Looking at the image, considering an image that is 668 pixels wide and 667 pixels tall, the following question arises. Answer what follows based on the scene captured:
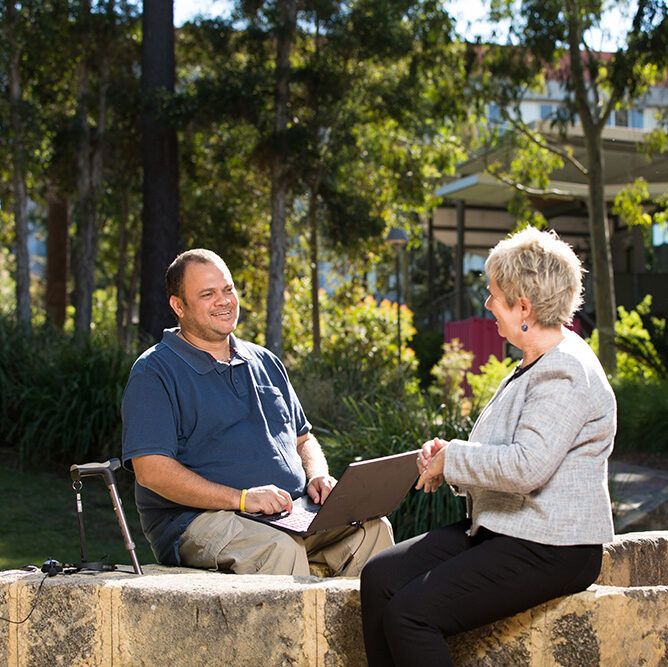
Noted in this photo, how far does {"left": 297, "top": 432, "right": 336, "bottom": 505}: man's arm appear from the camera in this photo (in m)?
4.36

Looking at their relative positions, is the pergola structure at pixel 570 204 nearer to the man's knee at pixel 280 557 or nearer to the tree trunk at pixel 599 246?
the tree trunk at pixel 599 246

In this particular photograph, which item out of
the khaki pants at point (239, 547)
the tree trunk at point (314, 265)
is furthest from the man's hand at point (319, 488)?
the tree trunk at point (314, 265)

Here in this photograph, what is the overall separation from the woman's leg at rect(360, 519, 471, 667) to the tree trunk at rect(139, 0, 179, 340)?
11399 millimetres

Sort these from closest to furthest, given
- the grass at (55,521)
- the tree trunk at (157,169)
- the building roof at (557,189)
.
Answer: the grass at (55,521), the tree trunk at (157,169), the building roof at (557,189)

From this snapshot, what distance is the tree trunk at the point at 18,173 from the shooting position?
15125mm

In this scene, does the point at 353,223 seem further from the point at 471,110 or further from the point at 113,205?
the point at 113,205

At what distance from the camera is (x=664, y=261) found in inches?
1008

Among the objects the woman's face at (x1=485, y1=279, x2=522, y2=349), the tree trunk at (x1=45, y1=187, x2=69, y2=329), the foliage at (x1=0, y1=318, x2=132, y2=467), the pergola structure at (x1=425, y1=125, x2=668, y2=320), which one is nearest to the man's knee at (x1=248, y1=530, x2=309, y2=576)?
the woman's face at (x1=485, y1=279, x2=522, y2=349)

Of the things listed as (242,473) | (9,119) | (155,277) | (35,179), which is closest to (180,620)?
(242,473)

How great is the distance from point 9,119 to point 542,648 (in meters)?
13.9

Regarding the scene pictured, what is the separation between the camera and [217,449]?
4.15 m

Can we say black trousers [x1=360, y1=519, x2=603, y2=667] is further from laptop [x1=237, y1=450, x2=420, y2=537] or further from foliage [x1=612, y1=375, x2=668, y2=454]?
foliage [x1=612, y1=375, x2=668, y2=454]

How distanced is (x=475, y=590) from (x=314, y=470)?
145 cm

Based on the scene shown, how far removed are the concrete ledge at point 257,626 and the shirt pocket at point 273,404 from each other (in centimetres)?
102
